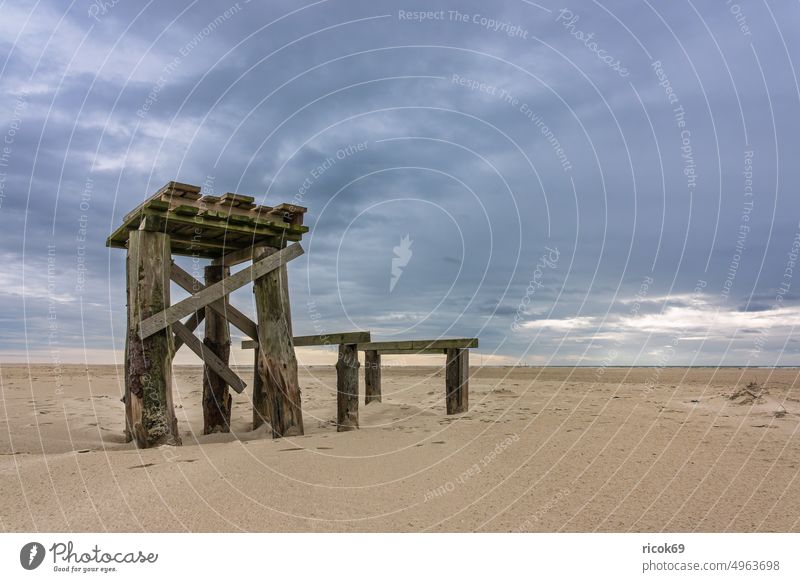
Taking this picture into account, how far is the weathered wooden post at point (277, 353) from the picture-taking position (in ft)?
30.9

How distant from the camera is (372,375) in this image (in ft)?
44.8

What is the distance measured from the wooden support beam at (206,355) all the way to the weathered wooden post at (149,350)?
Result: 0.98 metres

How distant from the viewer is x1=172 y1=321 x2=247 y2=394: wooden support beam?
9.68 metres

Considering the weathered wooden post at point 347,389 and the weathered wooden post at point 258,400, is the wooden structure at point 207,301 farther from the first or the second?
the weathered wooden post at point 347,389

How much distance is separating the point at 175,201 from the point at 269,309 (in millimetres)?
2414

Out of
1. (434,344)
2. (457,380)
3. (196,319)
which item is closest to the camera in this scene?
(434,344)

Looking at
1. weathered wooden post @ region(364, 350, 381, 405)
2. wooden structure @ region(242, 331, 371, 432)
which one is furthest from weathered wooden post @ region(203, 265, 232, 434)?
weathered wooden post @ region(364, 350, 381, 405)

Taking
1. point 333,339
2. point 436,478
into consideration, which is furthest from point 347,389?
point 436,478

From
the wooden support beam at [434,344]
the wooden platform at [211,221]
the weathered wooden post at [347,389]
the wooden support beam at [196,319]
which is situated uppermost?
the wooden platform at [211,221]

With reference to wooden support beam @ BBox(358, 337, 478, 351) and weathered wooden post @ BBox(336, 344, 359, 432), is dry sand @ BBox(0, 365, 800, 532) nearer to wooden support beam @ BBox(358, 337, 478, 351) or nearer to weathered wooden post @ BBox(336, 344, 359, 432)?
weathered wooden post @ BBox(336, 344, 359, 432)

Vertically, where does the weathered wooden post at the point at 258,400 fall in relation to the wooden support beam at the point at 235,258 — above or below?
below

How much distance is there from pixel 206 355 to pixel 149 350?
1750 mm

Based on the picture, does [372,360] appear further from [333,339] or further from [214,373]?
[214,373]

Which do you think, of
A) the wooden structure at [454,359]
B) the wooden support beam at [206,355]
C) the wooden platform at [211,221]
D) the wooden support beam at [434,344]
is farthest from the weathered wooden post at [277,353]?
the wooden structure at [454,359]
